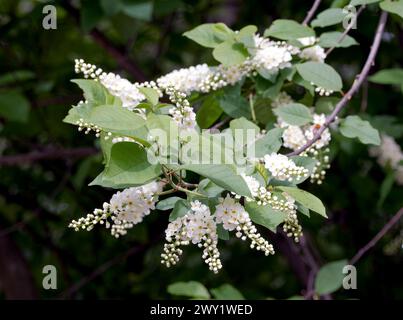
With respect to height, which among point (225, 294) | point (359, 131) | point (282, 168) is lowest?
point (225, 294)

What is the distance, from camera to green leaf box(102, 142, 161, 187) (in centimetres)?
95

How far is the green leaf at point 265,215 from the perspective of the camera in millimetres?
994

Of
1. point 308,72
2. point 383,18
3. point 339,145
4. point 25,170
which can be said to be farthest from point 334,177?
point 25,170

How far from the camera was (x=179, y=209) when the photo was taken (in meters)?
1.03

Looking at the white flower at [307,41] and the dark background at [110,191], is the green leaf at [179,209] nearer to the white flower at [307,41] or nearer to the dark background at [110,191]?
the white flower at [307,41]

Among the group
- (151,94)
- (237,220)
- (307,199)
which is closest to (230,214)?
(237,220)

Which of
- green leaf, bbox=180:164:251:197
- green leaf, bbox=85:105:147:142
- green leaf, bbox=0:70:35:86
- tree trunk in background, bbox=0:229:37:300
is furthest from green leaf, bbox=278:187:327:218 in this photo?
tree trunk in background, bbox=0:229:37:300

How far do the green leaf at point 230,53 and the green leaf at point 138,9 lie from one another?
54cm

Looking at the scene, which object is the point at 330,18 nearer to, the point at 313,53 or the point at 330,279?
the point at 313,53

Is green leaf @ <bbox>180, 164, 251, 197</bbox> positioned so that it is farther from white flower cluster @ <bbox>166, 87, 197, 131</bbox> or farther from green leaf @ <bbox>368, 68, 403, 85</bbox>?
green leaf @ <bbox>368, 68, 403, 85</bbox>

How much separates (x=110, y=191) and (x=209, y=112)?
0.94 m

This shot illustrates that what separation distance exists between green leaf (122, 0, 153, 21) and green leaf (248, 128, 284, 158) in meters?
0.79

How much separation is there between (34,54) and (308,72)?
1.43 m

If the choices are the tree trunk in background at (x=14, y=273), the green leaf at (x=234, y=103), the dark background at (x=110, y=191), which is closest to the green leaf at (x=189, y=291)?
the green leaf at (x=234, y=103)
